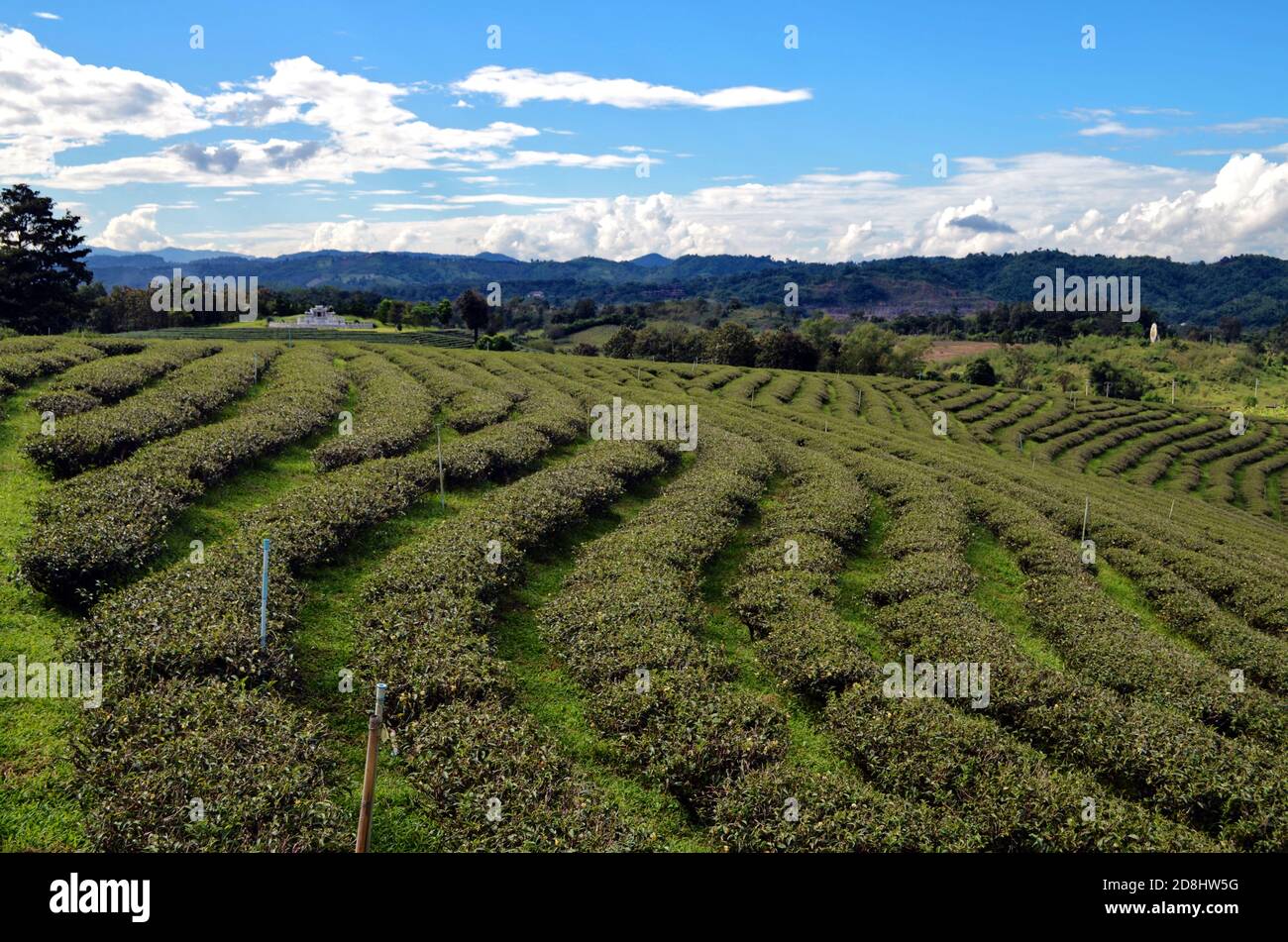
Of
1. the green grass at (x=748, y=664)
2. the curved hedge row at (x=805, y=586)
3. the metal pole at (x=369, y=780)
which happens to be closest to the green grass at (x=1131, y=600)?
the curved hedge row at (x=805, y=586)

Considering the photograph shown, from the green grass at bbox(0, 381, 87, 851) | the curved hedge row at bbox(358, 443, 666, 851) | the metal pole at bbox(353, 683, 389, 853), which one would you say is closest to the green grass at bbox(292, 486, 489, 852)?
the curved hedge row at bbox(358, 443, 666, 851)

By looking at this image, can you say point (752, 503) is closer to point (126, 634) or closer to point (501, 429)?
point (501, 429)

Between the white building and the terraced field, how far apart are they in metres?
60.0

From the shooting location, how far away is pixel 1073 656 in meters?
18.2

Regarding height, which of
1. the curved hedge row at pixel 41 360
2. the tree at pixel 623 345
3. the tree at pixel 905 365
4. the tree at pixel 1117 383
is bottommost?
the curved hedge row at pixel 41 360

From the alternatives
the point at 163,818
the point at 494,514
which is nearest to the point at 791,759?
the point at 163,818

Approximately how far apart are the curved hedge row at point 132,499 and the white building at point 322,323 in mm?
65096

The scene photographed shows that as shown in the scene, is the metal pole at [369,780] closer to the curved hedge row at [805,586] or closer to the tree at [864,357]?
the curved hedge row at [805,586]

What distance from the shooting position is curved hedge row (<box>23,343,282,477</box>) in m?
20.1

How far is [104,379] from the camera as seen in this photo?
27.9 metres

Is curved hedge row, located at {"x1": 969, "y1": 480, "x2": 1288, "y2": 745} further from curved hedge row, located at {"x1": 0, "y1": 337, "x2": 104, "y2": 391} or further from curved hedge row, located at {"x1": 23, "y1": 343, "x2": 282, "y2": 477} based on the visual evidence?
curved hedge row, located at {"x1": 0, "y1": 337, "x2": 104, "y2": 391}

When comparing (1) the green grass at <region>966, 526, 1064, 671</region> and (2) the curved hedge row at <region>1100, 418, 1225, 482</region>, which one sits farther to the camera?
(2) the curved hedge row at <region>1100, 418, 1225, 482</region>

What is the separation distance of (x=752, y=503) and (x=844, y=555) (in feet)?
14.4

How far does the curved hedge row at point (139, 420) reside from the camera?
20078mm
